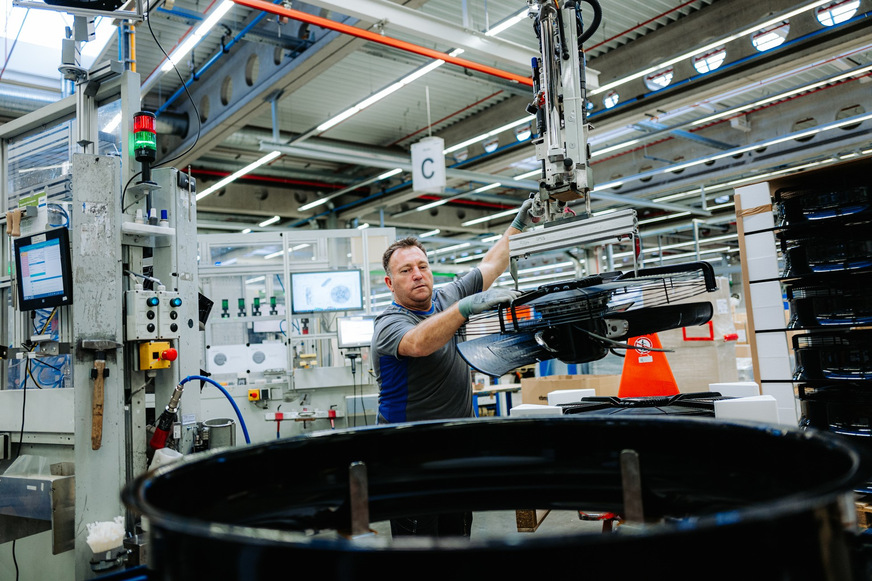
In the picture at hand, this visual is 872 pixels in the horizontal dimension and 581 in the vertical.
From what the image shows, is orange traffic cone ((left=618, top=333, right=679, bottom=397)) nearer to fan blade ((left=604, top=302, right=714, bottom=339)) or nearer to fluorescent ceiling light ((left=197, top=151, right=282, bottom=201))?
fan blade ((left=604, top=302, right=714, bottom=339))

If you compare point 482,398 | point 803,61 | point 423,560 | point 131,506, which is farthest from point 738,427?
point 482,398

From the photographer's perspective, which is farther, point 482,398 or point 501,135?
point 501,135

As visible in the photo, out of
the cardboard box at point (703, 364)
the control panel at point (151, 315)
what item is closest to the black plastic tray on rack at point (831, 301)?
the cardboard box at point (703, 364)

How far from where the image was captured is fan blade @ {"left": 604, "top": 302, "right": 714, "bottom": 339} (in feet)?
4.25

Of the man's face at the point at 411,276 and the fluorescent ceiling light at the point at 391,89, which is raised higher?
the fluorescent ceiling light at the point at 391,89

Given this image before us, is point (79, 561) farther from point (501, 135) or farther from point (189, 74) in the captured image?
point (501, 135)

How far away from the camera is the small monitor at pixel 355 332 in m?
5.57

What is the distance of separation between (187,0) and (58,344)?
3354 mm

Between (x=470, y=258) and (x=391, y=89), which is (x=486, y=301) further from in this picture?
(x=470, y=258)

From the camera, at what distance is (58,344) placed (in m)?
2.84

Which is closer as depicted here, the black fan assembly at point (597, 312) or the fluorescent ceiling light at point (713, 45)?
the black fan assembly at point (597, 312)

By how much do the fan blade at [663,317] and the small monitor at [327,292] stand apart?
186 inches

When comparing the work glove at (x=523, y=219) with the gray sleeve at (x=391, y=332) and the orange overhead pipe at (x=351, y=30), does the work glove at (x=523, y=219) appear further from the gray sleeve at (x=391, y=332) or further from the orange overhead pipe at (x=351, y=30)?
the orange overhead pipe at (x=351, y=30)

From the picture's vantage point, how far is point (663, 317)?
4.32 feet
